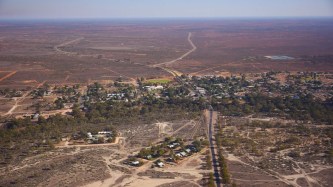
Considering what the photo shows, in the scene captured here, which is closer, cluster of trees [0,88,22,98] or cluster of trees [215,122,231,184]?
cluster of trees [215,122,231,184]

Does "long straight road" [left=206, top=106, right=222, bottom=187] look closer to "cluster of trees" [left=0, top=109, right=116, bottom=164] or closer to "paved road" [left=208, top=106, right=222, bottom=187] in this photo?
"paved road" [left=208, top=106, right=222, bottom=187]

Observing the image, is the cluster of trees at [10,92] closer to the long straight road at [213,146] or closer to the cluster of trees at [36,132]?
the cluster of trees at [36,132]

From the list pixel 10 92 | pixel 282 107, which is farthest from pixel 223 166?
pixel 10 92

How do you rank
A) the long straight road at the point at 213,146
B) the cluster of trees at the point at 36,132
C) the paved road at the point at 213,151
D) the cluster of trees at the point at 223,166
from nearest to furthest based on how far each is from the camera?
1. the cluster of trees at the point at 223,166
2. the paved road at the point at 213,151
3. the long straight road at the point at 213,146
4. the cluster of trees at the point at 36,132

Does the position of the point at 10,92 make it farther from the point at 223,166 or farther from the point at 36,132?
the point at 223,166

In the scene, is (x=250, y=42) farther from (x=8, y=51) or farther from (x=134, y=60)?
(x=8, y=51)

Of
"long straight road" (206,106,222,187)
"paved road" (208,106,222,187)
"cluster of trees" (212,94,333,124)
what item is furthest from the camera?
"cluster of trees" (212,94,333,124)

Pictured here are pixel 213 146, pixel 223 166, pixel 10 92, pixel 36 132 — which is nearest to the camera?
pixel 223 166

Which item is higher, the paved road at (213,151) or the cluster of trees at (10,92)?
the cluster of trees at (10,92)

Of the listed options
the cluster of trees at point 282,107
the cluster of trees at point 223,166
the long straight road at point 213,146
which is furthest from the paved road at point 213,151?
the cluster of trees at point 282,107

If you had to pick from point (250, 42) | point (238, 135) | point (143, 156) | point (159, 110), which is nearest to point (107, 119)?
point (159, 110)

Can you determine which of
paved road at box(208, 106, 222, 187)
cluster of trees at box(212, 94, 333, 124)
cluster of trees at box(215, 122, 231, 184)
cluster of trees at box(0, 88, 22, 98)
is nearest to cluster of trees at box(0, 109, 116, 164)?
paved road at box(208, 106, 222, 187)
